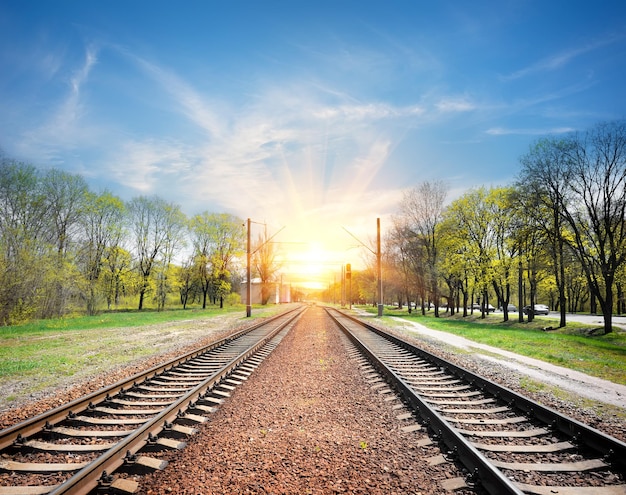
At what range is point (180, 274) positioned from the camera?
55.8m

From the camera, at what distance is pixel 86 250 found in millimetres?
35125

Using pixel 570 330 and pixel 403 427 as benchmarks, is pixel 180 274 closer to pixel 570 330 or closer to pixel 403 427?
pixel 570 330

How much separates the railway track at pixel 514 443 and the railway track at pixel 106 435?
354 centimetres

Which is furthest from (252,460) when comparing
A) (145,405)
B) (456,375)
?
(456,375)

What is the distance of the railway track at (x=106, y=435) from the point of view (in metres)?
3.76

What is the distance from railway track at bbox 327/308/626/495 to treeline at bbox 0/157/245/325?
23.7 m

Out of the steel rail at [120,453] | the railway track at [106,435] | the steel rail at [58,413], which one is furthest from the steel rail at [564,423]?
the steel rail at [58,413]

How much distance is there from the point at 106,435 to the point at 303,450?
273 centimetres

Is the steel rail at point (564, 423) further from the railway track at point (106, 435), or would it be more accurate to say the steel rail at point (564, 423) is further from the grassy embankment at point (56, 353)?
the grassy embankment at point (56, 353)

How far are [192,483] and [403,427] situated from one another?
10.3ft

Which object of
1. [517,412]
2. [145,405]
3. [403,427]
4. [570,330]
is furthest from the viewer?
[570,330]

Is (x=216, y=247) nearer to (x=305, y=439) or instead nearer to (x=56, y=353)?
(x=56, y=353)

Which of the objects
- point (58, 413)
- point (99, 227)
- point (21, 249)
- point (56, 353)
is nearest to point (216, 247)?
point (99, 227)

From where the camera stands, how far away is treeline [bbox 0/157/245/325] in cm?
2172
